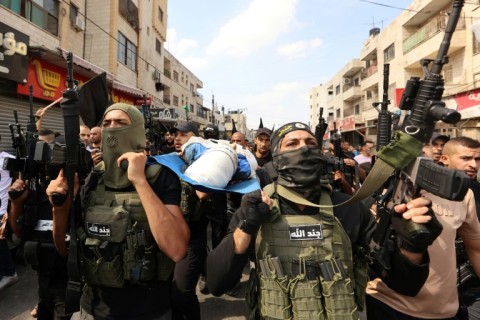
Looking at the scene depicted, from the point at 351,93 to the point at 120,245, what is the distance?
107 ft

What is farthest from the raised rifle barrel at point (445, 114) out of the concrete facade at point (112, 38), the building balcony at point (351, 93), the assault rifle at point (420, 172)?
the building balcony at point (351, 93)

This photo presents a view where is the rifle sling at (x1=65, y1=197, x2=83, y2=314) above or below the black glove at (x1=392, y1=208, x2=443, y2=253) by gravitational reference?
below

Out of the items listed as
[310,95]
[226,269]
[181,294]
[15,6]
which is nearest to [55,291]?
[181,294]

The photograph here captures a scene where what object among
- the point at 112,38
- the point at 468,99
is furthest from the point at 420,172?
the point at 468,99

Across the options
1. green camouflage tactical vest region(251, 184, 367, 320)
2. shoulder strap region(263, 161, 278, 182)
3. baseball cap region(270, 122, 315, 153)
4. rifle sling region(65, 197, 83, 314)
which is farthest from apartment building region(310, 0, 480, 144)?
rifle sling region(65, 197, 83, 314)

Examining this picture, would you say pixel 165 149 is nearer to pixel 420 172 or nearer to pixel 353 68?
pixel 420 172

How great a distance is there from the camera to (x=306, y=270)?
4.95ft

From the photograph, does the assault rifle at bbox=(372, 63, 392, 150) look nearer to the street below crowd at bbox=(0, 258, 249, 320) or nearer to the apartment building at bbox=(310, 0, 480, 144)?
the apartment building at bbox=(310, 0, 480, 144)

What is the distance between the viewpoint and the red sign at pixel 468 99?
12.8m

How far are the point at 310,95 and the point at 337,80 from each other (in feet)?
93.3

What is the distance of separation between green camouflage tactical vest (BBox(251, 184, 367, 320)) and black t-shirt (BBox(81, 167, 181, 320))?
59 centimetres

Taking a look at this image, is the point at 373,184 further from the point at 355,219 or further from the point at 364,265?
the point at 364,265

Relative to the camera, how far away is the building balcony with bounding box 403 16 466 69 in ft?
47.1

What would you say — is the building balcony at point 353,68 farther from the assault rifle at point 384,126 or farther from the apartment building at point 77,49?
the assault rifle at point 384,126
